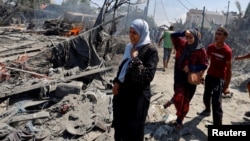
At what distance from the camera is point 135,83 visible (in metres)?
3.15

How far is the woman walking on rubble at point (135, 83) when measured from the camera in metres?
3.10

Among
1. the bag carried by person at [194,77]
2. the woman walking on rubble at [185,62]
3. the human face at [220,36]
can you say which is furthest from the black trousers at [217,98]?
the human face at [220,36]

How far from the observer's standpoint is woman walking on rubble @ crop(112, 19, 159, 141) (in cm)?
310

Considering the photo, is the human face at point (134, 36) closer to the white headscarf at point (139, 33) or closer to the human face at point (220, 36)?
the white headscarf at point (139, 33)

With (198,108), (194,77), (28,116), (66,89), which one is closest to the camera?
(194,77)

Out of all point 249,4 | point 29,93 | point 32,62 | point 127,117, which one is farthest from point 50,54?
point 249,4

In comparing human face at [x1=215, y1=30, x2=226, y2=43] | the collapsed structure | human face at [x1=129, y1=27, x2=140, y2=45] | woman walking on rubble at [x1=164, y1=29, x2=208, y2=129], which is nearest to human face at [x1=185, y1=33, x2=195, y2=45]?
woman walking on rubble at [x1=164, y1=29, x2=208, y2=129]

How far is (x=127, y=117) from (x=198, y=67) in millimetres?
1705

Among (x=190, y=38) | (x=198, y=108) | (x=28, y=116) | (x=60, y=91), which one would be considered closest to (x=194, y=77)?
(x=190, y=38)

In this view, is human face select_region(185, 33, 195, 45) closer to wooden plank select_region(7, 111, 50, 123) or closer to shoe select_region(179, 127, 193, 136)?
shoe select_region(179, 127, 193, 136)

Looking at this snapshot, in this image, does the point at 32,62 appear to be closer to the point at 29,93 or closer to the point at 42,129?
the point at 29,93

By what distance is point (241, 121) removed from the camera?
5.75 metres

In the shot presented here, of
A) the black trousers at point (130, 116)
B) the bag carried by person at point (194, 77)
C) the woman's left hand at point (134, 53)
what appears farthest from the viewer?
the bag carried by person at point (194, 77)

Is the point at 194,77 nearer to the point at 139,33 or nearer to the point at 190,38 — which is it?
the point at 190,38
